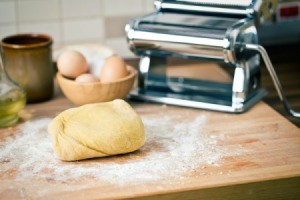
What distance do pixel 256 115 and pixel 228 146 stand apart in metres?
0.19

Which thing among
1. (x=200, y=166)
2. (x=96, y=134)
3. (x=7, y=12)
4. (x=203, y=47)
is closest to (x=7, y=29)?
(x=7, y=12)

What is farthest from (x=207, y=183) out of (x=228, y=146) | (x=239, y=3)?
(x=239, y=3)

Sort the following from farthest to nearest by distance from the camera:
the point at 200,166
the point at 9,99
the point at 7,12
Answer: the point at 7,12, the point at 9,99, the point at 200,166

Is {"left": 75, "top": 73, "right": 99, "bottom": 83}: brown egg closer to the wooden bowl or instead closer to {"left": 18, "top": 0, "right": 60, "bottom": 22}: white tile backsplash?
the wooden bowl

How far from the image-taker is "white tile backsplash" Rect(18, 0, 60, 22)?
7.06ft

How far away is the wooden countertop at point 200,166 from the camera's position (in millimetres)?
1122

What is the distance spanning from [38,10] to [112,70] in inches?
31.5

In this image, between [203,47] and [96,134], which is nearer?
[96,134]

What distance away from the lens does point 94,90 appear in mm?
1459

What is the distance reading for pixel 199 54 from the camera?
58.1 inches

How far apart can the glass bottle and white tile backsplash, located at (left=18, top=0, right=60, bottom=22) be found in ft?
2.44

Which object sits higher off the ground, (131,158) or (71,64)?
(71,64)

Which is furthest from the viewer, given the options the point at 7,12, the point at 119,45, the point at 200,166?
the point at 119,45

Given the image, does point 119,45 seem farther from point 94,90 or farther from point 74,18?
point 94,90
